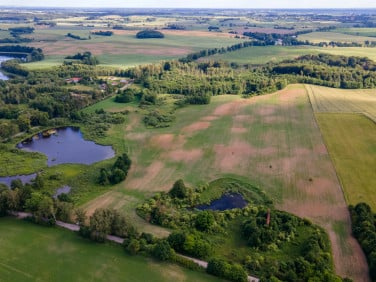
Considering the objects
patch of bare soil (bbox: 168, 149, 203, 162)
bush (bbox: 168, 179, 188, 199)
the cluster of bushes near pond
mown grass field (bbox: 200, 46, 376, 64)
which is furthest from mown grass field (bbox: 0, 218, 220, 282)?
mown grass field (bbox: 200, 46, 376, 64)

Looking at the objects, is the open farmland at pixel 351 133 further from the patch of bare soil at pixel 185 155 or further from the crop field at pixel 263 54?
the crop field at pixel 263 54

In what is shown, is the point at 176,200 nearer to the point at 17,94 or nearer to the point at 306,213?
the point at 306,213

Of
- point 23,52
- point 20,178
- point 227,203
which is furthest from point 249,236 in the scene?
point 23,52

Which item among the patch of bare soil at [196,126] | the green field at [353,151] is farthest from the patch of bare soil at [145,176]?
the green field at [353,151]

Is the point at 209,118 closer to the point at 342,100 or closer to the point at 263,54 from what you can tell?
the point at 342,100

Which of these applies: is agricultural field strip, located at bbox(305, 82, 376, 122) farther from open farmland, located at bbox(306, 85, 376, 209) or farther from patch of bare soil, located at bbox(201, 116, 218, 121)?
patch of bare soil, located at bbox(201, 116, 218, 121)

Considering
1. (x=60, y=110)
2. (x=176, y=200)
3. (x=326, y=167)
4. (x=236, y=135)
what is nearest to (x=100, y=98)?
(x=60, y=110)

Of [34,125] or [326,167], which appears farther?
[34,125]
